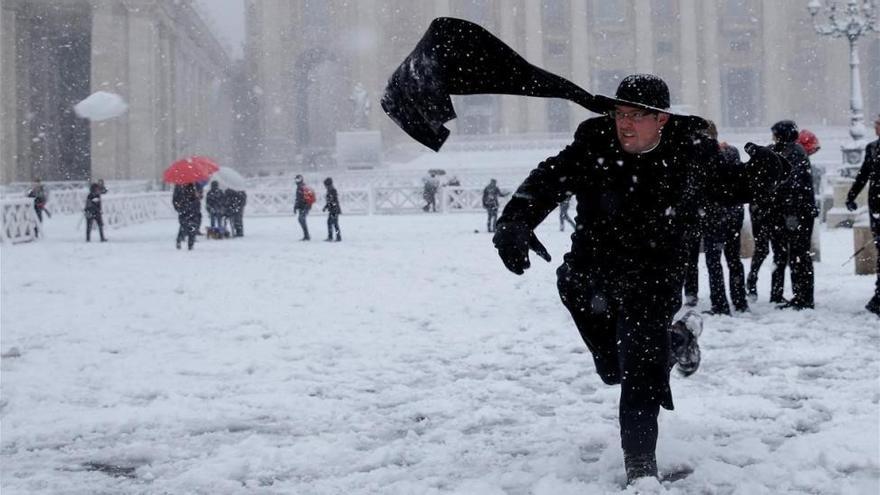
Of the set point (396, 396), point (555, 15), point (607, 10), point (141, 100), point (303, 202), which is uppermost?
point (607, 10)

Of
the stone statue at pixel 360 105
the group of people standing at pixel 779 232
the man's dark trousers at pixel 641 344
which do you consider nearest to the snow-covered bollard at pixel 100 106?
the stone statue at pixel 360 105

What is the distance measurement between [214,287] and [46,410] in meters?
5.69

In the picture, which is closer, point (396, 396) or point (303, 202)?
point (396, 396)

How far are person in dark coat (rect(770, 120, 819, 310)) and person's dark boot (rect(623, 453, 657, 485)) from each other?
4.24 m

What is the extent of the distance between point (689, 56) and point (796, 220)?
158 ft

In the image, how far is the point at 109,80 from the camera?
37.2 meters

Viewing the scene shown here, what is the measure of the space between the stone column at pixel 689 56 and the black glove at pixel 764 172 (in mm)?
51438

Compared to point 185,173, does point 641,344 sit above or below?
below

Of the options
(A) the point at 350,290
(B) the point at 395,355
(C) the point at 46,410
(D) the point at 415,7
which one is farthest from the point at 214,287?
(D) the point at 415,7

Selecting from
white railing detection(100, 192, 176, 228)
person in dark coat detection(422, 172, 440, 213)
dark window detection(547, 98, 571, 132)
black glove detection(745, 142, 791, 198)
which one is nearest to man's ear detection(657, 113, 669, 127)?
black glove detection(745, 142, 791, 198)

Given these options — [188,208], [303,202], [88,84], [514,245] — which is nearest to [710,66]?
[88,84]

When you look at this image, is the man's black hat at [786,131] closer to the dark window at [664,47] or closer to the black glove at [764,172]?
the black glove at [764,172]

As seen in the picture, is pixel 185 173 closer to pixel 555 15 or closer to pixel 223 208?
pixel 223 208

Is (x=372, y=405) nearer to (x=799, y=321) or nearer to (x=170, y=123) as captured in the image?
(x=799, y=321)
